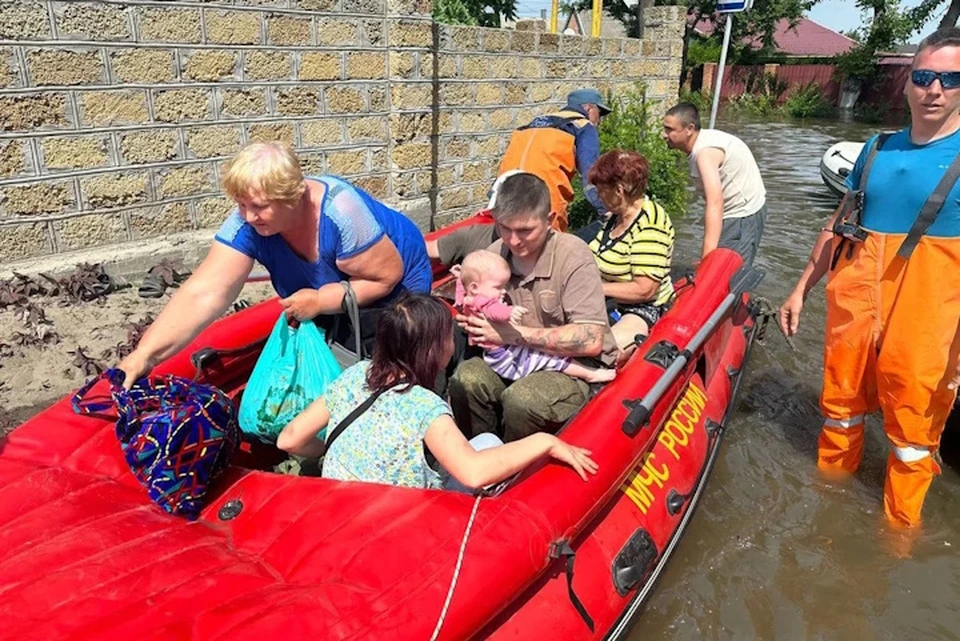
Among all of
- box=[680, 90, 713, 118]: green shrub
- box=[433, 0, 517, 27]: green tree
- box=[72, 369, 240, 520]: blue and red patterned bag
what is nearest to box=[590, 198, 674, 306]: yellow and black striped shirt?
box=[72, 369, 240, 520]: blue and red patterned bag

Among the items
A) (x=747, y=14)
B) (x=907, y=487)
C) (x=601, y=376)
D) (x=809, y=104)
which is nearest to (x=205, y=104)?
(x=601, y=376)

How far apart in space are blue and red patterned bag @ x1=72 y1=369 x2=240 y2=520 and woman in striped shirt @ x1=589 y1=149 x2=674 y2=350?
1.93 metres

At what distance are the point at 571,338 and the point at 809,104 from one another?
84.4 feet

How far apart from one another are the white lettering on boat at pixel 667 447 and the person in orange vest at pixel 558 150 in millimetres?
1851

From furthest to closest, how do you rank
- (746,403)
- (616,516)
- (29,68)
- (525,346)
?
(746,403)
(29,68)
(525,346)
(616,516)

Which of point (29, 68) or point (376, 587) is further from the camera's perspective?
point (29, 68)

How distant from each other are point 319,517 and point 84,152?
3.95 metres

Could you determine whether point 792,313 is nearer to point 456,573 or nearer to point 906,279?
point 906,279

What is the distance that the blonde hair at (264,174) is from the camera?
7.28 ft

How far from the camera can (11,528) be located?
6.26ft

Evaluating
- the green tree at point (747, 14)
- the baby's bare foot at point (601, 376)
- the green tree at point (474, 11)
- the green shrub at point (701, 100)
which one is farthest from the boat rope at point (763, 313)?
the green tree at point (747, 14)

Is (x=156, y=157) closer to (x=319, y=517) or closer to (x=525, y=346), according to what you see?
(x=525, y=346)

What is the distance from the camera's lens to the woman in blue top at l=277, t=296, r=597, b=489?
78.0 inches

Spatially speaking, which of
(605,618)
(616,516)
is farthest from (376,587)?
(616,516)
